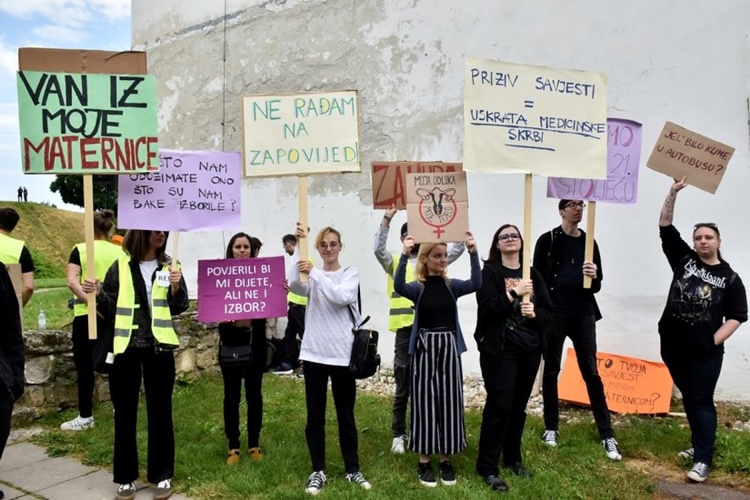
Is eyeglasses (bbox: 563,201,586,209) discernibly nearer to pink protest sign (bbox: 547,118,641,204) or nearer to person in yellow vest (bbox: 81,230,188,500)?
pink protest sign (bbox: 547,118,641,204)

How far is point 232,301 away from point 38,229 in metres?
32.0

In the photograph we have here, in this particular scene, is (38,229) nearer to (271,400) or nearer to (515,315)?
(271,400)

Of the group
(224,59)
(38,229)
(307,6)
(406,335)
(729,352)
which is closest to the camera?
(406,335)

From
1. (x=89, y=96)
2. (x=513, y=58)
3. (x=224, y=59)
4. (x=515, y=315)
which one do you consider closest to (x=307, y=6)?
(x=224, y=59)

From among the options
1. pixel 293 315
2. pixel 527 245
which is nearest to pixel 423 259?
pixel 527 245

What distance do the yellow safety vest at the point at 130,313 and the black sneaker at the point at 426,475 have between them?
1999mm

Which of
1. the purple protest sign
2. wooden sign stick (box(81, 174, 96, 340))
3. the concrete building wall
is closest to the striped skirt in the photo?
the purple protest sign

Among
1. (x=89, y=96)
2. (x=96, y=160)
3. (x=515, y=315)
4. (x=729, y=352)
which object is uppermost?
(x=89, y=96)

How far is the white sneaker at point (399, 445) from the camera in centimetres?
480

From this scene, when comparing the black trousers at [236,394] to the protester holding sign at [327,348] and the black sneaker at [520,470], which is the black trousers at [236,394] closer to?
the protester holding sign at [327,348]

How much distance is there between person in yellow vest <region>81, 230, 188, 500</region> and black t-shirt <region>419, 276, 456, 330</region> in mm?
Result: 1752

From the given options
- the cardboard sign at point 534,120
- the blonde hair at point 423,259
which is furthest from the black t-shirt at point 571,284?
the blonde hair at point 423,259

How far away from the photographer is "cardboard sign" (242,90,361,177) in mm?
4441

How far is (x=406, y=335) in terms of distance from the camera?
199 inches
